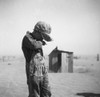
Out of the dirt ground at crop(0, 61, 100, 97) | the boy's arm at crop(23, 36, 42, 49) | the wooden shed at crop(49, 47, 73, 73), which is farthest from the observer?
the wooden shed at crop(49, 47, 73, 73)

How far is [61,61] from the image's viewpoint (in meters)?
12.1

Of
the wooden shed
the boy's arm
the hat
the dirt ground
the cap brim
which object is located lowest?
the dirt ground

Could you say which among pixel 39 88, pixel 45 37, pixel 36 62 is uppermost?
pixel 45 37

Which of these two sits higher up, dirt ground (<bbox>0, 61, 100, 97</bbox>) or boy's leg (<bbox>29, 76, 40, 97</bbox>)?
boy's leg (<bbox>29, 76, 40, 97</bbox>)

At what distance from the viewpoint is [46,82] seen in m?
2.12

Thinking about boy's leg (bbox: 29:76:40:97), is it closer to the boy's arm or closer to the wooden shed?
the boy's arm

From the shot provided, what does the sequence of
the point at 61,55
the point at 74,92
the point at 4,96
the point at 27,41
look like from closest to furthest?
the point at 27,41 → the point at 4,96 → the point at 74,92 → the point at 61,55

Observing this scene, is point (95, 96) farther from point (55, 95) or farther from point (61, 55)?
point (61, 55)

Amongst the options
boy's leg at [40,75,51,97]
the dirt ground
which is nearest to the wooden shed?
the dirt ground

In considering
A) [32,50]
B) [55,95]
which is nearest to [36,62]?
[32,50]

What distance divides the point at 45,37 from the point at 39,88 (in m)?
0.59

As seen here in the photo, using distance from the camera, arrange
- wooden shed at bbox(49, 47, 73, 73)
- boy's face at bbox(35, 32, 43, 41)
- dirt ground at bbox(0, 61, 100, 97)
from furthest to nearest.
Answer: wooden shed at bbox(49, 47, 73, 73) → dirt ground at bbox(0, 61, 100, 97) → boy's face at bbox(35, 32, 43, 41)

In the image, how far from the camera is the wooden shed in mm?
12164

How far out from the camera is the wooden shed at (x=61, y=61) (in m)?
12.2
